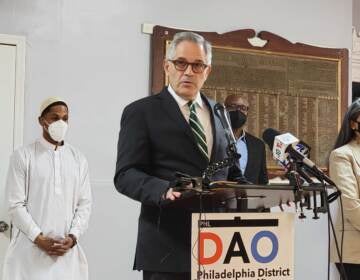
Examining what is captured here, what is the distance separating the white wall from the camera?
3691mm

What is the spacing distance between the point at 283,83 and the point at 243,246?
116 inches

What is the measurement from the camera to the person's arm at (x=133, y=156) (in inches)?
62.0

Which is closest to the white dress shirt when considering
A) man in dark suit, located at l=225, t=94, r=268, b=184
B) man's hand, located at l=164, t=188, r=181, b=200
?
man's hand, located at l=164, t=188, r=181, b=200

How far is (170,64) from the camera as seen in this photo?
5.64 feet

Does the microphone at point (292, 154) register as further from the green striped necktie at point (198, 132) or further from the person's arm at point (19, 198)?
the person's arm at point (19, 198)

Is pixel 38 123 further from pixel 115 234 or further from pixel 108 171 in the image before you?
pixel 115 234

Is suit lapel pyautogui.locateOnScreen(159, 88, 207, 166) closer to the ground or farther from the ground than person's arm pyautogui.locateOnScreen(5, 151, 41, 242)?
farther from the ground

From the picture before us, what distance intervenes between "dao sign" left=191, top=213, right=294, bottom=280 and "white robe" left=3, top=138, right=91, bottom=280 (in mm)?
1788

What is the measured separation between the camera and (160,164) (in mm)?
1694

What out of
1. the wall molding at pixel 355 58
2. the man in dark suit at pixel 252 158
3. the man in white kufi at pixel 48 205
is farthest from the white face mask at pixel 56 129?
the wall molding at pixel 355 58

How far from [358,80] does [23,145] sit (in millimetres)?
2886

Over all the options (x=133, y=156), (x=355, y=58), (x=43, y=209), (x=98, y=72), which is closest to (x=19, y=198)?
(x=43, y=209)

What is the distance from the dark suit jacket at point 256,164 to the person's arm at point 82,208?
0.98 m

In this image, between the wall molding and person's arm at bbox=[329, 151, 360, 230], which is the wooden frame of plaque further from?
person's arm at bbox=[329, 151, 360, 230]
